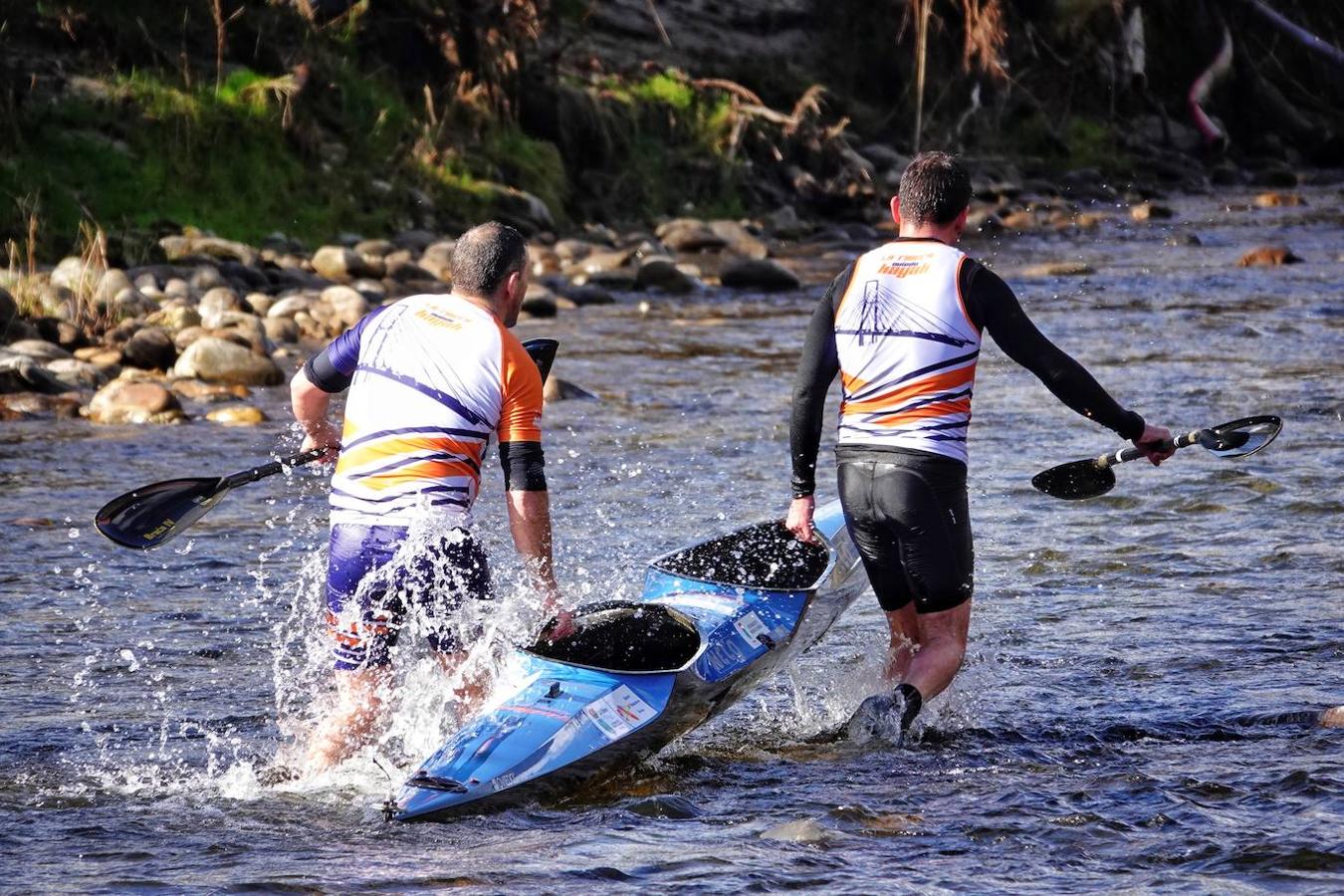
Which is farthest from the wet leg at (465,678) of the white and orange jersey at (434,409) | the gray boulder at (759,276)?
the gray boulder at (759,276)

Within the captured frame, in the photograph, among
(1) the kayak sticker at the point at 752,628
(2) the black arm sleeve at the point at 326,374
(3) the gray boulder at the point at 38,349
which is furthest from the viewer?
(3) the gray boulder at the point at 38,349

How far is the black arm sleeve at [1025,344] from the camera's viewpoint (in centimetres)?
555

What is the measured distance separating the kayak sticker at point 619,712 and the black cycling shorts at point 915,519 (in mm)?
902

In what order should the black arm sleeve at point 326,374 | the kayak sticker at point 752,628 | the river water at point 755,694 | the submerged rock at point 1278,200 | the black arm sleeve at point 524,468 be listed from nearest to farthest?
the river water at point 755,694 < the black arm sleeve at point 524,468 < the black arm sleeve at point 326,374 < the kayak sticker at point 752,628 < the submerged rock at point 1278,200

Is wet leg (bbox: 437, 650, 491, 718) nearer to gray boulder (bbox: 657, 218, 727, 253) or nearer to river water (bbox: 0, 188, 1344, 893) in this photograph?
river water (bbox: 0, 188, 1344, 893)

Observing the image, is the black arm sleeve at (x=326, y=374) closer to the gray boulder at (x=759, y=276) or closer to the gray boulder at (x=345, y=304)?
the gray boulder at (x=345, y=304)

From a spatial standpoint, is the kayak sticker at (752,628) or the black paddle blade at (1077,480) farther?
the black paddle blade at (1077,480)

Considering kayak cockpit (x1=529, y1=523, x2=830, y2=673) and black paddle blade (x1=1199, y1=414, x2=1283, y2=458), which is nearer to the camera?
kayak cockpit (x1=529, y1=523, x2=830, y2=673)

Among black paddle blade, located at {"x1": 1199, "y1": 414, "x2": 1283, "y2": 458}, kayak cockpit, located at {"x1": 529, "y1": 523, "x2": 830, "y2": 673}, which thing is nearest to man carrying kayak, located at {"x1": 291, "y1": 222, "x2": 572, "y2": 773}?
kayak cockpit, located at {"x1": 529, "y1": 523, "x2": 830, "y2": 673}

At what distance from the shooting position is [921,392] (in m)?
5.63

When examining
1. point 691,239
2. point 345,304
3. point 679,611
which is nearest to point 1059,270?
point 691,239

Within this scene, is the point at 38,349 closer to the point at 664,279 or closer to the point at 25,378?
the point at 25,378

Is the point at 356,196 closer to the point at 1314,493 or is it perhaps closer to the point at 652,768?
the point at 1314,493

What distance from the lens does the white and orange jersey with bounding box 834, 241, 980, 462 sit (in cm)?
558
